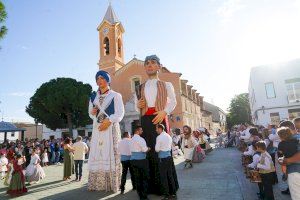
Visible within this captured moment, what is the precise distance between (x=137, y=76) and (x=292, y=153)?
3133cm

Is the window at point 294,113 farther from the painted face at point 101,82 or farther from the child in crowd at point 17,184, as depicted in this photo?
the child in crowd at point 17,184

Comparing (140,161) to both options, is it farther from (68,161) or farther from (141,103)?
(68,161)

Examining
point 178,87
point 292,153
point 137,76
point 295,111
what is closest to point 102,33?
point 137,76

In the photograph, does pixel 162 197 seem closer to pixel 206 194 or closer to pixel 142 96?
pixel 206 194

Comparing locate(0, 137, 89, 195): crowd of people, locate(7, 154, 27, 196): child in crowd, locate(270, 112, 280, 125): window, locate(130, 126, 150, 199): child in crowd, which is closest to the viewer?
locate(130, 126, 150, 199): child in crowd

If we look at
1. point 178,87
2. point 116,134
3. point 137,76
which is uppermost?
point 137,76

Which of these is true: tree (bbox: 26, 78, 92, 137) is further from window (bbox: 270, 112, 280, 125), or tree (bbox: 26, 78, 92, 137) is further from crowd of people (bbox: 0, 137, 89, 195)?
window (bbox: 270, 112, 280, 125)

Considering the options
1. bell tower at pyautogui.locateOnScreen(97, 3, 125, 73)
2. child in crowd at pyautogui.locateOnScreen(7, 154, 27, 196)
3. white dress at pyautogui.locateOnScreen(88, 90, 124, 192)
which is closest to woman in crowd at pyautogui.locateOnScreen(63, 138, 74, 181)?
child in crowd at pyautogui.locateOnScreen(7, 154, 27, 196)

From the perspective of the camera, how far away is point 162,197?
5.16 metres

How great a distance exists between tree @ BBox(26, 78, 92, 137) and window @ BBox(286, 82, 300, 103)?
23822 mm

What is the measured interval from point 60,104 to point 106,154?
95.0 ft

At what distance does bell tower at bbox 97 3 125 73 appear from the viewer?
35062 millimetres

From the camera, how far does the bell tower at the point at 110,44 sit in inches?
1380

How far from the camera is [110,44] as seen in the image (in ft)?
116
